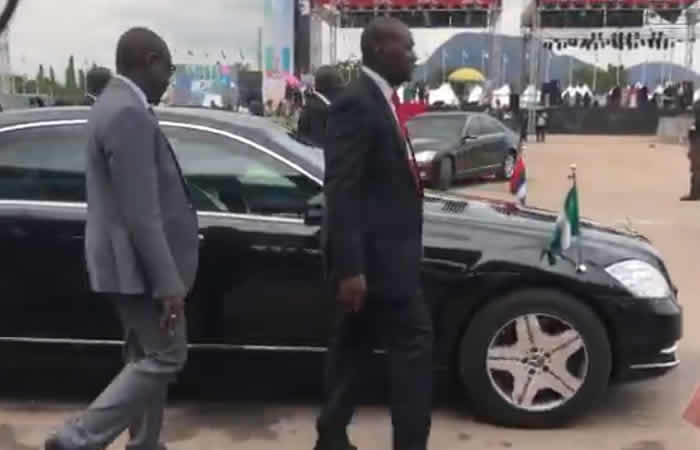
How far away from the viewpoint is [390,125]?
3736 millimetres

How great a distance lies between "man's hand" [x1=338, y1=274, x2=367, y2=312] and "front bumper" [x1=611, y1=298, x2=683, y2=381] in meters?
1.54

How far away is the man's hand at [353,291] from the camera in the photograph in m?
3.68

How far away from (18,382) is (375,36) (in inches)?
114

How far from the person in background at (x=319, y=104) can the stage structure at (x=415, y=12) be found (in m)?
26.6

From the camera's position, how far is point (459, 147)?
17.3 m

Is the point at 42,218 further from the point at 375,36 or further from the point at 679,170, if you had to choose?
the point at 679,170

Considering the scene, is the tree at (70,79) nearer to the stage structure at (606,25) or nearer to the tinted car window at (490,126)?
the stage structure at (606,25)

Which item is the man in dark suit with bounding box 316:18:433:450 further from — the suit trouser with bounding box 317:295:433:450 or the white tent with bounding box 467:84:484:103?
the white tent with bounding box 467:84:484:103

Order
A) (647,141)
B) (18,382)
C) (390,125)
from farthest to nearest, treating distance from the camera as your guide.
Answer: (647,141) → (18,382) → (390,125)

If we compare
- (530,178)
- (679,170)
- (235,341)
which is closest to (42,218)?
(235,341)

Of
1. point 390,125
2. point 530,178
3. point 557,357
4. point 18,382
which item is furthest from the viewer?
point 530,178

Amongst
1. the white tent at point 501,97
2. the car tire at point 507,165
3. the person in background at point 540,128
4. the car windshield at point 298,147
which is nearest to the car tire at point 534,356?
the car windshield at point 298,147

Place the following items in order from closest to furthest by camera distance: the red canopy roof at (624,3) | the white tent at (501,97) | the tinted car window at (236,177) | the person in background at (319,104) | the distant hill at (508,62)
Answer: the tinted car window at (236,177)
the person in background at (319,104)
the red canopy roof at (624,3)
the white tent at (501,97)
the distant hill at (508,62)

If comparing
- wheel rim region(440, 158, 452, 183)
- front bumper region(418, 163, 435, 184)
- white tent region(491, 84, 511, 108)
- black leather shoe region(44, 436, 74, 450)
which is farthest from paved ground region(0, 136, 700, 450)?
white tent region(491, 84, 511, 108)
